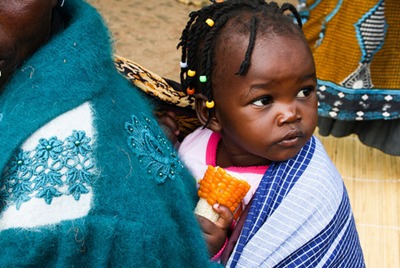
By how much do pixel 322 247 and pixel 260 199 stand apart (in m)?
0.22

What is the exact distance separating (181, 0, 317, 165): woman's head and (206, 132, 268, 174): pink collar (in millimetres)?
27

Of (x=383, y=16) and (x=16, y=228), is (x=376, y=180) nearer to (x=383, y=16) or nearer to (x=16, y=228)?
(x=383, y=16)

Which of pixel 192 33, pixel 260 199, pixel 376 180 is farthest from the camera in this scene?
pixel 376 180

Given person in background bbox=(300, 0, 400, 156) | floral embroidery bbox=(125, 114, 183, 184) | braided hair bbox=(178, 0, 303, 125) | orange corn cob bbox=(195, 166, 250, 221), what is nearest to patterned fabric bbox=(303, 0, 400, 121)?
person in background bbox=(300, 0, 400, 156)

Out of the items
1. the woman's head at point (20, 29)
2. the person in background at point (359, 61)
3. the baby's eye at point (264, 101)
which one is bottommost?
the person in background at point (359, 61)

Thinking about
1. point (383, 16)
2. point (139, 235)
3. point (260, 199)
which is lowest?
point (383, 16)

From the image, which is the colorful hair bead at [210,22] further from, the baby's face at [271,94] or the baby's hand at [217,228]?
the baby's hand at [217,228]

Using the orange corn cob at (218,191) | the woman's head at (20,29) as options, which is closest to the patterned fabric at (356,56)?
the orange corn cob at (218,191)

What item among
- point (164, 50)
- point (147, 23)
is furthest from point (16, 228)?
point (147, 23)

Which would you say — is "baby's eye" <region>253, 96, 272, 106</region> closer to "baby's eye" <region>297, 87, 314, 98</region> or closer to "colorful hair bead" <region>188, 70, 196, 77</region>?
"baby's eye" <region>297, 87, 314, 98</region>

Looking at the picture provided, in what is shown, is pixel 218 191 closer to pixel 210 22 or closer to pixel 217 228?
pixel 217 228

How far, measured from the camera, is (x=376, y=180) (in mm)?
3596

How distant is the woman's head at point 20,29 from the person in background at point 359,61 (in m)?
2.20

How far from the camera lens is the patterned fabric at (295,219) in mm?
1672
